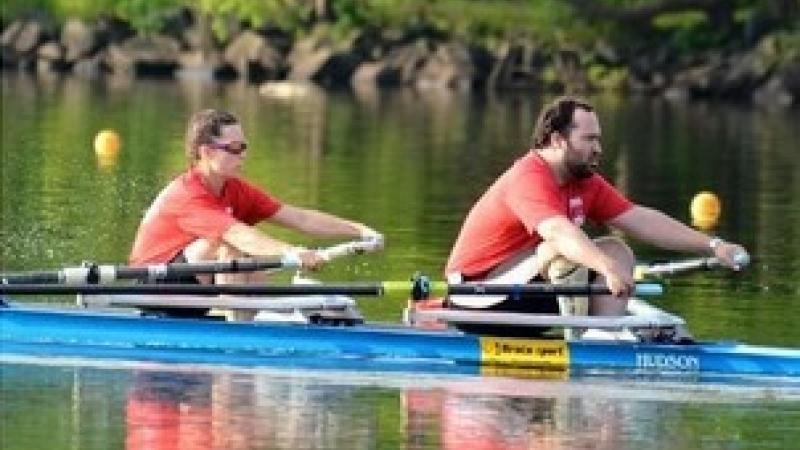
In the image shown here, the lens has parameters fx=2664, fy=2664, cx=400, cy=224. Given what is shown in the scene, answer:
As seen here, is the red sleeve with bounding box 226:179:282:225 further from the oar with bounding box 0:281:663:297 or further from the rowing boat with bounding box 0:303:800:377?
the rowing boat with bounding box 0:303:800:377

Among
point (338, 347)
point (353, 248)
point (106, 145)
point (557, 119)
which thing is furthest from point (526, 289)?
point (106, 145)

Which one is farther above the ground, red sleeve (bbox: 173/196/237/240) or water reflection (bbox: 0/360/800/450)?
red sleeve (bbox: 173/196/237/240)

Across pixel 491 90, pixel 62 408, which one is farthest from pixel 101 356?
pixel 491 90

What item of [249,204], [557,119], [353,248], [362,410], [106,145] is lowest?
[362,410]

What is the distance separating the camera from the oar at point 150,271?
1630 cm

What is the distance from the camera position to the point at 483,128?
162 ft

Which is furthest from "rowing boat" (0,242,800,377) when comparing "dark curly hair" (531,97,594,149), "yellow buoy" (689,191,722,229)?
"yellow buoy" (689,191,722,229)

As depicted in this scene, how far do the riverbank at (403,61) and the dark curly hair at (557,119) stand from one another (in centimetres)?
5089

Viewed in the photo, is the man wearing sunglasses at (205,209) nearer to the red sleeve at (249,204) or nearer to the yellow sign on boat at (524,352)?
the red sleeve at (249,204)

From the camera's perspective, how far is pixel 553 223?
15852 mm

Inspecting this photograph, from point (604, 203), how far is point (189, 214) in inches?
102

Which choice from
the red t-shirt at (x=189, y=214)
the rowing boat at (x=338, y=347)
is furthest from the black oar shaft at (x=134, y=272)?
the red t-shirt at (x=189, y=214)

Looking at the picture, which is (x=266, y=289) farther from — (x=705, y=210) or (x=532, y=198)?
(x=705, y=210)

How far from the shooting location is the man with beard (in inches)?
632
